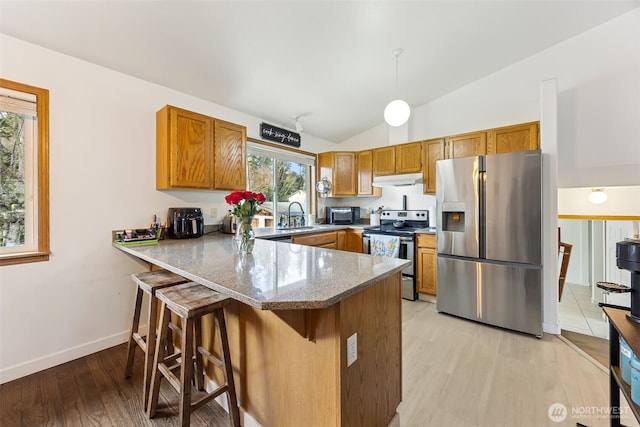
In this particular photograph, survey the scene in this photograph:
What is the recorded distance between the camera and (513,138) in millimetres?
2936

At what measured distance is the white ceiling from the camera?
5.74 ft

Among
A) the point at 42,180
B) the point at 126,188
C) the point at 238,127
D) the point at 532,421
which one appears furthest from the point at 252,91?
the point at 532,421

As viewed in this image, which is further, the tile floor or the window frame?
the window frame

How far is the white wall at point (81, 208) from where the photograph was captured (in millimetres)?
1828

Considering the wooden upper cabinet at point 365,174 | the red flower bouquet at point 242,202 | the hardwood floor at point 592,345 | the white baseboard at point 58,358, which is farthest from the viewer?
the wooden upper cabinet at point 365,174

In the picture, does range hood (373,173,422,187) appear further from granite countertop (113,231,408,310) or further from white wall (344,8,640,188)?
granite countertop (113,231,408,310)

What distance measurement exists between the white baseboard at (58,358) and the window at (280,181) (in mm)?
2091

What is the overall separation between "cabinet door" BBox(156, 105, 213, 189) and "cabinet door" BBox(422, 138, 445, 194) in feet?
9.28

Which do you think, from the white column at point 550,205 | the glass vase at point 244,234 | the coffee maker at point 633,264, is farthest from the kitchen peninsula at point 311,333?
the white column at point 550,205

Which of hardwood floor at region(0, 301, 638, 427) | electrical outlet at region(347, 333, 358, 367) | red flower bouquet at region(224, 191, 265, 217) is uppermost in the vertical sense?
red flower bouquet at region(224, 191, 265, 217)

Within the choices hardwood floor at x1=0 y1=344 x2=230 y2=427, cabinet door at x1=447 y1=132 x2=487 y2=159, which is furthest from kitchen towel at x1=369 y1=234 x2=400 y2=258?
hardwood floor at x1=0 y1=344 x2=230 y2=427

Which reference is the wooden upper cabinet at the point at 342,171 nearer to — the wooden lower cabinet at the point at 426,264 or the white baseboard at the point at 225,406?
the wooden lower cabinet at the point at 426,264

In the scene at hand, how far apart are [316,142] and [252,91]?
1.78m

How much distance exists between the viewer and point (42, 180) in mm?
1889
